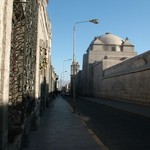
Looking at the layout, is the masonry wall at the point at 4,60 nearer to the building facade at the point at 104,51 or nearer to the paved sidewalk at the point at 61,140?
the paved sidewalk at the point at 61,140

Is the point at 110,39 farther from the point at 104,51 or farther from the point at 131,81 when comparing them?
the point at 131,81

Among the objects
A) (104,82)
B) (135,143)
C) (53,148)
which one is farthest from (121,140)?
(104,82)

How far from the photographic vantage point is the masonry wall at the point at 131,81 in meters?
40.9

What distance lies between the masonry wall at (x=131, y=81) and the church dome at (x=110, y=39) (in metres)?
45.5

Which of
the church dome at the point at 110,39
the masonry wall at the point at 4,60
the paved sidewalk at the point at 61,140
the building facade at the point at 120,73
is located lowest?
the paved sidewalk at the point at 61,140

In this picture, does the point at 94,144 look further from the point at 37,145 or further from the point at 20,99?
the point at 20,99

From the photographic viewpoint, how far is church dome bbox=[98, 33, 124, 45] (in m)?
113

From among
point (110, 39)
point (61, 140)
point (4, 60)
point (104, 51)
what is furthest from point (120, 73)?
point (110, 39)

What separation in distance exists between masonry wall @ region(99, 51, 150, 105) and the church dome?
149 feet

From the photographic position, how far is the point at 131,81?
4784 cm

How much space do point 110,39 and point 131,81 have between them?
67568mm

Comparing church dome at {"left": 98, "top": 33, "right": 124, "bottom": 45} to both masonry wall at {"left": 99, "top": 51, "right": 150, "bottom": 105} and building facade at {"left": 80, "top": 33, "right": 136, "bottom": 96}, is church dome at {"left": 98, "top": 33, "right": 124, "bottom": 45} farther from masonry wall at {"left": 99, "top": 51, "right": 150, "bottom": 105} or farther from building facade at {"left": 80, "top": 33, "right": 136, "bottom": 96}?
masonry wall at {"left": 99, "top": 51, "right": 150, "bottom": 105}

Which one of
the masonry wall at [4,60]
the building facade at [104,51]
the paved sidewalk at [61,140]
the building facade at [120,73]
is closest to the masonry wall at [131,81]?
the building facade at [120,73]

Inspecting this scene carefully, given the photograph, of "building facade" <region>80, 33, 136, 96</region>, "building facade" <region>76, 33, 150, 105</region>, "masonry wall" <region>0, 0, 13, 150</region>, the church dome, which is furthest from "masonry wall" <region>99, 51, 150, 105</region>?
the church dome
